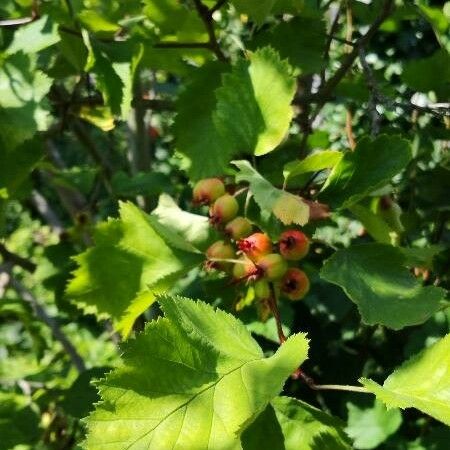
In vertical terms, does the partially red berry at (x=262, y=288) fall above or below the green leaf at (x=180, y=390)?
below

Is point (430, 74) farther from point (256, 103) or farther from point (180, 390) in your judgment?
point (180, 390)

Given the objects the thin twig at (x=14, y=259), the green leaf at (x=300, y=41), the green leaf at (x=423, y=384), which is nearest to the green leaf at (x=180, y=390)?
the green leaf at (x=423, y=384)

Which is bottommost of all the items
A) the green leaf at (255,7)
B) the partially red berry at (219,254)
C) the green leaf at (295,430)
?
the green leaf at (295,430)

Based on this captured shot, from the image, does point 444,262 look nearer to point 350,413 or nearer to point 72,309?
point 350,413

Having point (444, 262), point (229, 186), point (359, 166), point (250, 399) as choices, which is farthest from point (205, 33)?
point (250, 399)

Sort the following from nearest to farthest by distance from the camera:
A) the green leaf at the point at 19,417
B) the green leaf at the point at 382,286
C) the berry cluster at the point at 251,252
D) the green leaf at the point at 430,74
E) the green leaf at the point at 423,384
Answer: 1. the green leaf at the point at 423,384
2. the green leaf at the point at 382,286
3. the berry cluster at the point at 251,252
4. the green leaf at the point at 430,74
5. the green leaf at the point at 19,417

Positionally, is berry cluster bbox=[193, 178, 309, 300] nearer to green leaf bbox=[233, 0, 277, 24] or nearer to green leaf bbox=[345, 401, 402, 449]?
green leaf bbox=[233, 0, 277, 24]

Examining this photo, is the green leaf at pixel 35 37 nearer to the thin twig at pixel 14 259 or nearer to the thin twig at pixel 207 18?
the thin twig at pixel 207 18
